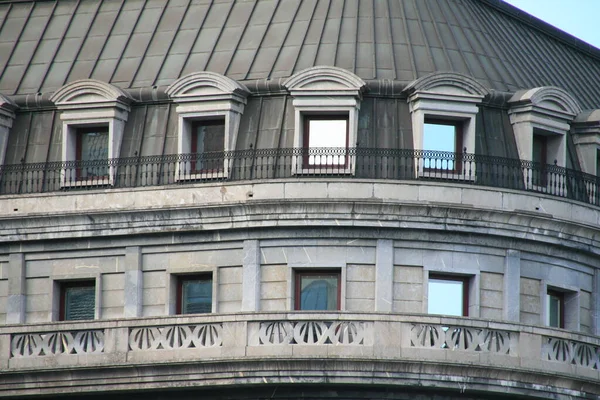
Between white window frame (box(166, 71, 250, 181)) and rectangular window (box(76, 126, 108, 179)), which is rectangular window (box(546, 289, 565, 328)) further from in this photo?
rectangular window (box(76, 126, 108, 179))

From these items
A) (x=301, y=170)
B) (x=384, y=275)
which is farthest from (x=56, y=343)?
(x=384, y=275)

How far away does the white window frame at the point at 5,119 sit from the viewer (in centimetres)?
6512

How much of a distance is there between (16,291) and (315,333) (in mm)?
9525

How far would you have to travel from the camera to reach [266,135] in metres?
62.7

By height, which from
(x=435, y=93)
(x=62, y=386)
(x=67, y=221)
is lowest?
(x=62, y=386)

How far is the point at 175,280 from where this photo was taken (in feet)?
204

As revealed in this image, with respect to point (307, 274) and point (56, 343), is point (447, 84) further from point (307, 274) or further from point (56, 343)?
point (56, 343)

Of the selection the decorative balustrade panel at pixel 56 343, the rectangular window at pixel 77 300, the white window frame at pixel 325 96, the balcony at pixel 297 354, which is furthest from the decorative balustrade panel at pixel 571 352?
the rectangular window at pixel 77 300

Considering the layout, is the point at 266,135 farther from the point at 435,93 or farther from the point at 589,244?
the point at 589,244

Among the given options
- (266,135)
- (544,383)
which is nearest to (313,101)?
(266,135)

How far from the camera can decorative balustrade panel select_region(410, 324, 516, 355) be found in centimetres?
5975

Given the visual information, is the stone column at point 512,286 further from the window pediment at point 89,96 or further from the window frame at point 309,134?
the window pediment at point 89,96

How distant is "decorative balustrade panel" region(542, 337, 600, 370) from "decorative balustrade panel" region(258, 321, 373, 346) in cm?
533

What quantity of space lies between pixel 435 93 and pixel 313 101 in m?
3.54
